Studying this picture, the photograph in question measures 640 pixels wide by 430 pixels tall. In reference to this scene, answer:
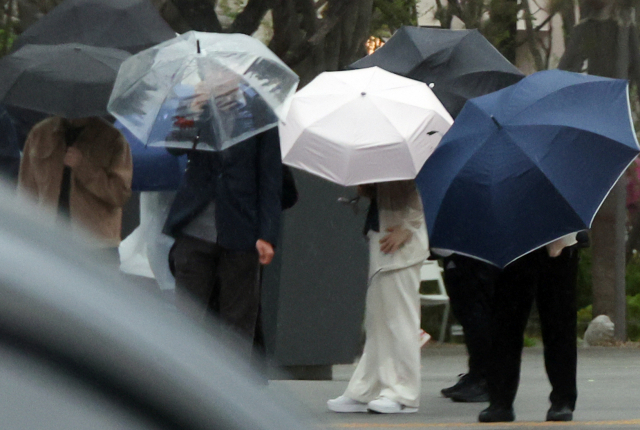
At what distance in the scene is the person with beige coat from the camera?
632 cm

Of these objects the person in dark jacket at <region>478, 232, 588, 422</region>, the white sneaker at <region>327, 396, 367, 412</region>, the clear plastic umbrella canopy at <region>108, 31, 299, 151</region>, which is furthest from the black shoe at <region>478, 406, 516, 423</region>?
the clear plastic umbrella canopy at <region>108, 31, 299, 151</region>

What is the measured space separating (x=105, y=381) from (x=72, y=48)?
20.2 ft

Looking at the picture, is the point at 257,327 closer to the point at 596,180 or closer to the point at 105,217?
the point at 105,217

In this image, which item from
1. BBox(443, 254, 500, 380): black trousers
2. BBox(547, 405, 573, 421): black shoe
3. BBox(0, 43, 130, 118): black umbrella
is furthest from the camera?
BBox(443, 254, 500, 380): black trousers

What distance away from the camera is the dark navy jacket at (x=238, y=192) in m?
6.03

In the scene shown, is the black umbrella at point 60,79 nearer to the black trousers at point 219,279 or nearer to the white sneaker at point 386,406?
the black trousers at point 219,279

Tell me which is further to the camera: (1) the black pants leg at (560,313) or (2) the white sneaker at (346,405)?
(2) the white sneaker at (346,405)

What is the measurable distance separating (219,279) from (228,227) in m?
0.29

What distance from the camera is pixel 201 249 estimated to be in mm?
6047

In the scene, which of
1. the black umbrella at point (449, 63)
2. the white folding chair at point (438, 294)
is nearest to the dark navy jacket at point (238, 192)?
the black umbrella at point (449, 63)

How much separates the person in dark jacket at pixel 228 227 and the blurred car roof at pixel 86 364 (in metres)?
4.72

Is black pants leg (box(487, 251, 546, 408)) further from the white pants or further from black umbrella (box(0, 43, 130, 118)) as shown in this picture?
black umbrella (box(0, 43, 130, 118))

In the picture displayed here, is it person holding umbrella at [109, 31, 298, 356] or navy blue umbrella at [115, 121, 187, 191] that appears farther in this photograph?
navy blue umbrella at [115, 121, 187, 191]

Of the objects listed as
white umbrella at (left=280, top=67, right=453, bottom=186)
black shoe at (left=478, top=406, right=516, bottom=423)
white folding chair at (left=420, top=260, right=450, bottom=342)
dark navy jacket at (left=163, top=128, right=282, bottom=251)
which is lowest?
white folding chair at (left=420, top=260, right=450, bottom=342)
